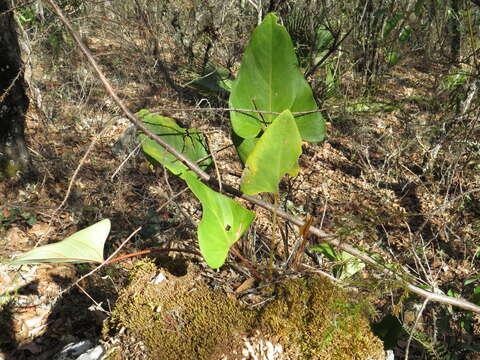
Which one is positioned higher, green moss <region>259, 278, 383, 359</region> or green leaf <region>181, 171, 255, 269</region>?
green leaf <region>181, 171, 255, 269</region>

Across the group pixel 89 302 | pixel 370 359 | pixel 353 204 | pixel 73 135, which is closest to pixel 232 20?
pixel 73 135

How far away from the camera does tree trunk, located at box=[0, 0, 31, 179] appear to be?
5.06 ft

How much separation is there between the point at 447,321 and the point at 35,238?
1702mm

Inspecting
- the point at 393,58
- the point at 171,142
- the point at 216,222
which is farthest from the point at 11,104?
the point at 393,58

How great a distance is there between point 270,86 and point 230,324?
1.72 feet

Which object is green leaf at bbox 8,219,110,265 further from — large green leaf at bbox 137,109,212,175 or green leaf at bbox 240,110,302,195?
green leaf at bbox 240,110,302,195

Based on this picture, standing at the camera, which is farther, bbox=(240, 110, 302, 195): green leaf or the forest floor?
the forest floor

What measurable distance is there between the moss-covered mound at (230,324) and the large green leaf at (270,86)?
0.37 meters

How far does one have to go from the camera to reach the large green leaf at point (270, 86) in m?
0.69

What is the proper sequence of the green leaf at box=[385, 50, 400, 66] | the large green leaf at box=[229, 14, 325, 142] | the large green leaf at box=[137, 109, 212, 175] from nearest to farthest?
1. the large green leaf at box=[229, 14, 325, 142]
2. the large green leaf at box=[137, 109, 212, 175]
3. the green leaf at box=[385, 50, 400, 66]

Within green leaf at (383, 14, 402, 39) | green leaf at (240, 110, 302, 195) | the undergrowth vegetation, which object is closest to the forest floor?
the undergrowth vegetation

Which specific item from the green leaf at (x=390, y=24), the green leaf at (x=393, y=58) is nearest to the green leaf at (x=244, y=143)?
the green leaf at (x=390, y=24)

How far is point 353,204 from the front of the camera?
182 centimetres

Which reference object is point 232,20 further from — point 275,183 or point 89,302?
point 275,183
